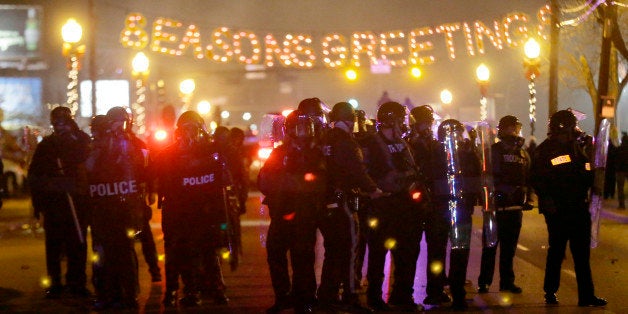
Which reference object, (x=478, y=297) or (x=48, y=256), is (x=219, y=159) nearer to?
(x=48, y=256)

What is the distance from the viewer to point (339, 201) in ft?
27.0

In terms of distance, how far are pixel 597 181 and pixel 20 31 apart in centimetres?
5000

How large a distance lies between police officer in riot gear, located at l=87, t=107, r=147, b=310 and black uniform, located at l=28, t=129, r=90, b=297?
2.78 feet

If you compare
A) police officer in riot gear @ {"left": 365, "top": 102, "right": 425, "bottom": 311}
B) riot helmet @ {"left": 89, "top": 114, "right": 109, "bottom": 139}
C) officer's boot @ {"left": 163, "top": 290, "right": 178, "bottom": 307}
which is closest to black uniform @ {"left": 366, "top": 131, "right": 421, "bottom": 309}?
police officer in riot gear @ {"left": 365, "top": 102, "right": 425, "bottom": 311}

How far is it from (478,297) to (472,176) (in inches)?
54.6

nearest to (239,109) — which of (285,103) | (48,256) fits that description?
(285,103)

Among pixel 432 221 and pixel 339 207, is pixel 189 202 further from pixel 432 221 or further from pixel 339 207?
pixel 432 221

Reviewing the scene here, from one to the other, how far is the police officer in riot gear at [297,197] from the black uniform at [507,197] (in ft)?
7.91

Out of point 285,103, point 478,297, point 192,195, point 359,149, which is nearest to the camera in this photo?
point 359,149

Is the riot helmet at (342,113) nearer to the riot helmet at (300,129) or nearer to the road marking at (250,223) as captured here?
the riot helmet at (300,129)

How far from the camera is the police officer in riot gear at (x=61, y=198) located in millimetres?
9617

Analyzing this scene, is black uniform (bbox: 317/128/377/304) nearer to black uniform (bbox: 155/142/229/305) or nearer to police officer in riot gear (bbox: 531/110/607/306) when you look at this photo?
black uniform (bbox: 155/142/229/305)

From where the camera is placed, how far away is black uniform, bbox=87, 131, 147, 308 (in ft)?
28.9

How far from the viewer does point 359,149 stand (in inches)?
325
